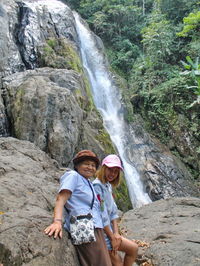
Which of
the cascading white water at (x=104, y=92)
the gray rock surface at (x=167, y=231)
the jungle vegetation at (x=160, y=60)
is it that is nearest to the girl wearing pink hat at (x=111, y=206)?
the gray rock surface at (x=167, y=231)

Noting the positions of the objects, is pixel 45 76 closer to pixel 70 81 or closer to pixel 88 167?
pixel 70 81

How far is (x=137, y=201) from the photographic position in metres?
12.7

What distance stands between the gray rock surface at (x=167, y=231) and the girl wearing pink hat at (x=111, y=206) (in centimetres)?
142

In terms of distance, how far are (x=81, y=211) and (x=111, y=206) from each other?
24.5 inches

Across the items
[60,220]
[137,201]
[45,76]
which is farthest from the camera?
[137,201]

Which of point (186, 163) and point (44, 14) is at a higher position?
point (44, 14)

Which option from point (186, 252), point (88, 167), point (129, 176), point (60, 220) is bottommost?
point (129, 176)

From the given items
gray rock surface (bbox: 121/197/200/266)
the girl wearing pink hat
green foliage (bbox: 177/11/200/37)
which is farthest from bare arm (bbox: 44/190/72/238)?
green foliage (bbox: 177/11/200/37)

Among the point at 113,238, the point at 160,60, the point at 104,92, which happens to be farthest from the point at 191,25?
the point at 113,238

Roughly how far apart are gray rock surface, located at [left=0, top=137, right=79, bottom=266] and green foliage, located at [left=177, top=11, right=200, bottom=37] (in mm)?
15369

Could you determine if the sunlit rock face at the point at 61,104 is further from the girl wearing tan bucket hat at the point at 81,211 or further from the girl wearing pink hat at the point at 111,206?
the girl wearing tan bucket hat at the point at 81,211

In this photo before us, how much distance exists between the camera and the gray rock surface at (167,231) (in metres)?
4.27

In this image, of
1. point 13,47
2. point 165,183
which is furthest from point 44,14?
point 165,183

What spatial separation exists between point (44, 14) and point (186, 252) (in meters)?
15.3
